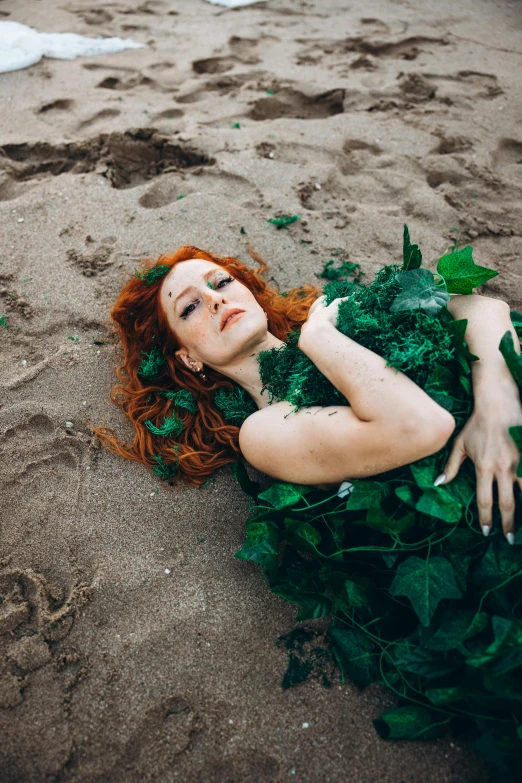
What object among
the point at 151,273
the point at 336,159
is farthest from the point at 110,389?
the point at 336,159

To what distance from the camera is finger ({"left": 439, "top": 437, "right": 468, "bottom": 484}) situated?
161 centimetres

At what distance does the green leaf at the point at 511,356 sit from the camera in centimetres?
162

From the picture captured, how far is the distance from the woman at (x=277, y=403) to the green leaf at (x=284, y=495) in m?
0.03

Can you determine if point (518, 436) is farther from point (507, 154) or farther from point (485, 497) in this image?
point (507, 154)

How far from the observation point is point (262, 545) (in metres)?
1.75

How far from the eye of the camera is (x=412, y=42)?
441 centimetres

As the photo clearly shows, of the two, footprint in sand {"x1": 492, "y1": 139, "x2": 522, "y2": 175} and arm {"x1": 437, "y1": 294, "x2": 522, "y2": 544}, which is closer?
arm {"x1": 437, "y1": 294, "x2": 522, "y2": 544}

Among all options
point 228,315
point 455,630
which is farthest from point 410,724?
point 228,315

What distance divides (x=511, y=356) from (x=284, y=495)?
0.86 meters

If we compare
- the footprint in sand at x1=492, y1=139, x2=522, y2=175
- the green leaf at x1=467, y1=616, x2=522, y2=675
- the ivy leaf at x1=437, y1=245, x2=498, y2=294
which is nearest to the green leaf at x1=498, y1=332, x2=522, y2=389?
the ivy leaf at x1=437, y1=245, x2=498, y2=294

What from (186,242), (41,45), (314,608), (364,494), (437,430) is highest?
(41,45)

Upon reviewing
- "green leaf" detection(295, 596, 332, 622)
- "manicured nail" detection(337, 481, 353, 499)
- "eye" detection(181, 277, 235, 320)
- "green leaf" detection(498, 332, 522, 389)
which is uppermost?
"green leaf" detection(498, 332, 522, 389)

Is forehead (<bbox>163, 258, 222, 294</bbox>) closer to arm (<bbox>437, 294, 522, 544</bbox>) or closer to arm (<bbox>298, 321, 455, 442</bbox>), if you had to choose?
arm (<bbox>298, 321, 455, 442</bbox>)

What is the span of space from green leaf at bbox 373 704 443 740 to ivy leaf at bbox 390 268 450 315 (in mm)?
1232
